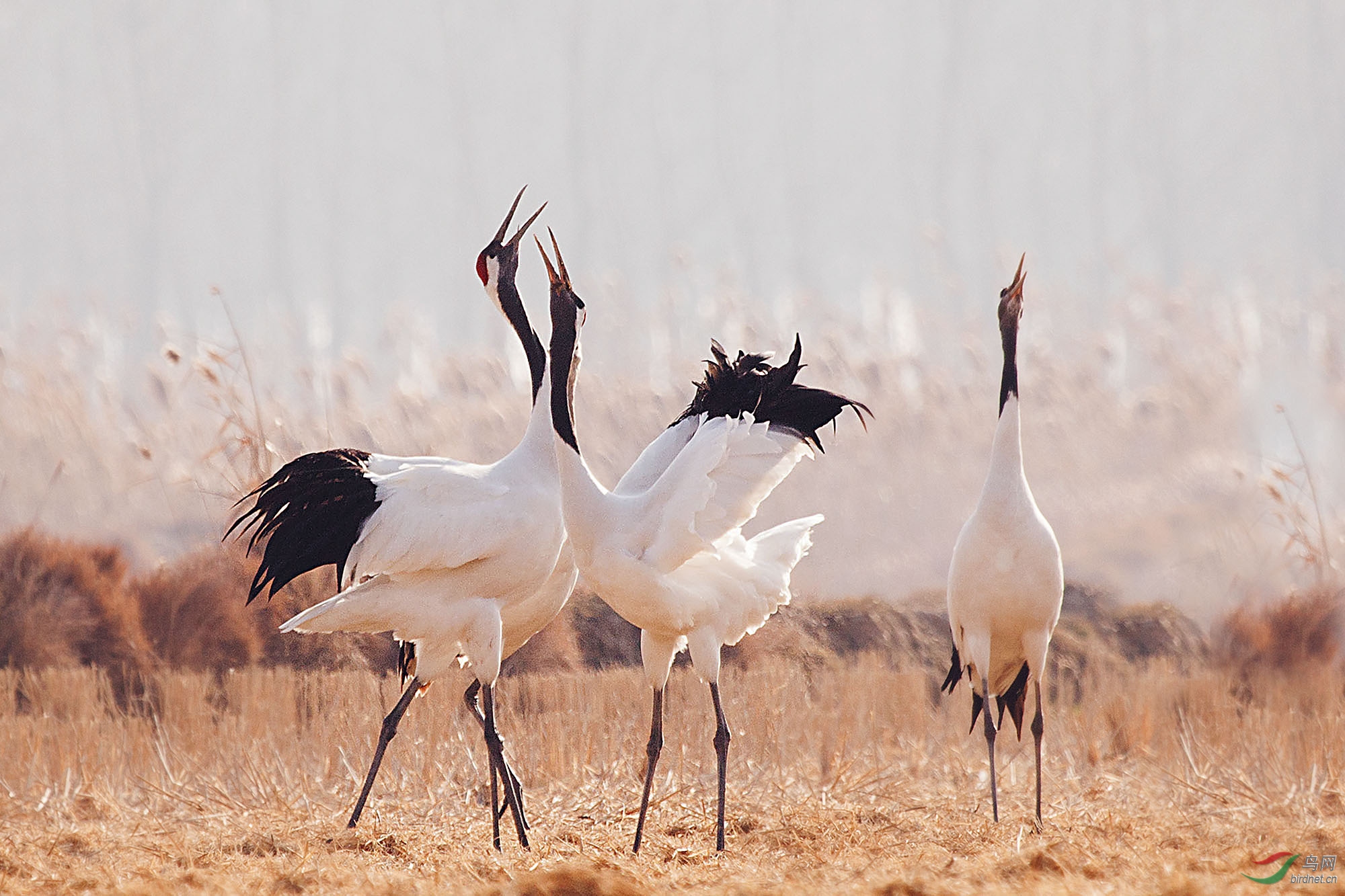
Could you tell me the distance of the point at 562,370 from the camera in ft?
18.5

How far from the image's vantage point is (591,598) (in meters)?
9.10

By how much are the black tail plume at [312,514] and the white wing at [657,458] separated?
3.57 ft

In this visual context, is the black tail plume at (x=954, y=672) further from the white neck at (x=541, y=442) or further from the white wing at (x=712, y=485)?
the white neck at (x=541, y=442)

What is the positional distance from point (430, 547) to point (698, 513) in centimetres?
100

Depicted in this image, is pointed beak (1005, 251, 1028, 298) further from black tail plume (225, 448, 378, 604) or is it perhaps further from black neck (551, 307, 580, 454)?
black tail plume (225, 448, 378, 604)

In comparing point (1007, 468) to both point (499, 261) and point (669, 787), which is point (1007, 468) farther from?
point (499, 261)

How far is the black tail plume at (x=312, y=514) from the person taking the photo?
5.43 m

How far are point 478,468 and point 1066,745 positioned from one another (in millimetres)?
3500

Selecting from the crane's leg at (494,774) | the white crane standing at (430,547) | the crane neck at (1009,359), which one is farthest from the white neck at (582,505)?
the crane neck at (1009,359)

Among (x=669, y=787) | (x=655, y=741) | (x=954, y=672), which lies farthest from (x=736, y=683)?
(x=655, y=741)

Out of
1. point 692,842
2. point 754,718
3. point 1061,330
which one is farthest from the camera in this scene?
point 1061,330

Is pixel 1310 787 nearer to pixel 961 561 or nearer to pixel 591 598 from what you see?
pixel 961 561

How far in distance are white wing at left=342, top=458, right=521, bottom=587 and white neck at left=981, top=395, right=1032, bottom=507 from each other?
197cm

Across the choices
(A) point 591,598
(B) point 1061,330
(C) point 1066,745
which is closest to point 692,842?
(C) point 1066,745
